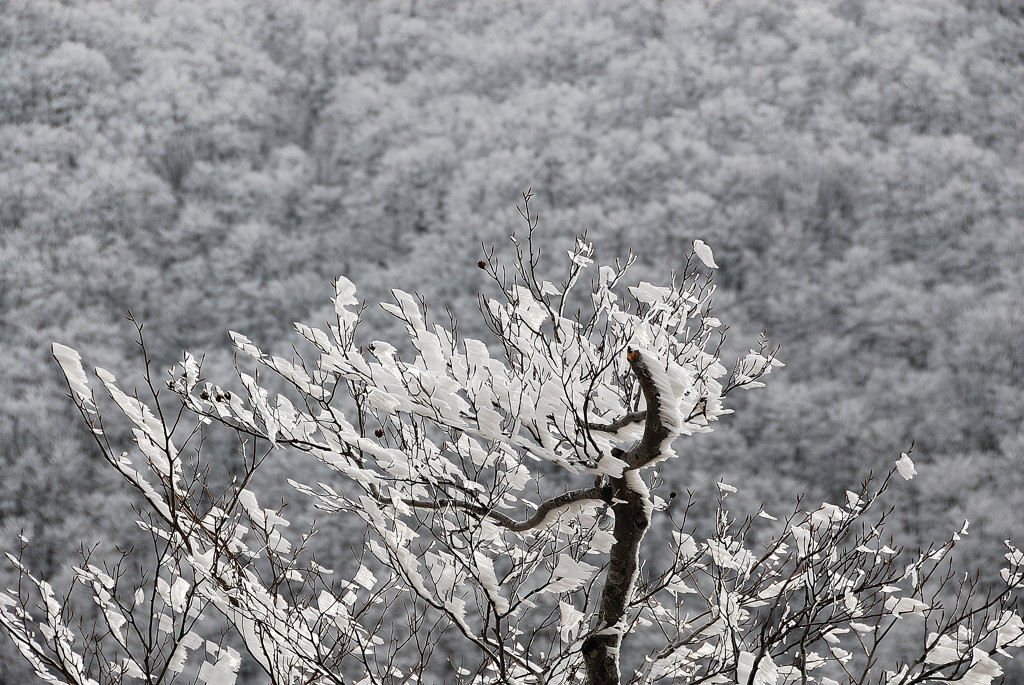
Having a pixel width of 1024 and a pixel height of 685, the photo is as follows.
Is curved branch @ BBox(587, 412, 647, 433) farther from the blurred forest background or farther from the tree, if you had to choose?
the blurred forest background

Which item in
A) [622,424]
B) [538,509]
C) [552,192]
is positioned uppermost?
[622,424]

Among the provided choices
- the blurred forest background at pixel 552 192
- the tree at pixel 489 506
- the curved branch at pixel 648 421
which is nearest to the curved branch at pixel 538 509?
the tree at pixel 489 506

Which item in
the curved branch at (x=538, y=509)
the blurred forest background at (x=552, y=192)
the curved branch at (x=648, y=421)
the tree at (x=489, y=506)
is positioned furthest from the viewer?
the blurred forest background at (x=552, y=192)

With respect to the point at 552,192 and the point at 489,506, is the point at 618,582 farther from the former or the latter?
the point at 552,192

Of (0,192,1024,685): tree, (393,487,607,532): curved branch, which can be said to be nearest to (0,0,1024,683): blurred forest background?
(0,192,1024,685): tree

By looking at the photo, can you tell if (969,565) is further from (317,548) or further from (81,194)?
(81,194)

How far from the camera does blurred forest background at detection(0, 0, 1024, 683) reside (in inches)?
115

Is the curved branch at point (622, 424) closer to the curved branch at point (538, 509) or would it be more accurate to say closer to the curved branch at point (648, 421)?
the curved branch at point (648, 421)

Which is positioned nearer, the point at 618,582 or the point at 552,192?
the point at 618,582

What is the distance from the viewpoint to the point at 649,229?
3367mm

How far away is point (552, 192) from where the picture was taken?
349 cm

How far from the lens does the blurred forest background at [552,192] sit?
2.92 metres

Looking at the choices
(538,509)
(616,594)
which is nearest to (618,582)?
(616,594)

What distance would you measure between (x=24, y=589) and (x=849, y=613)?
304 cm
